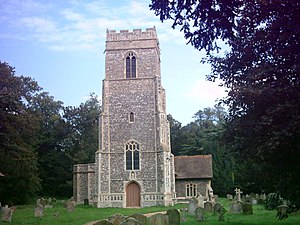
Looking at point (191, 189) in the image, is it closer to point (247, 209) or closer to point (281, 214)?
point (247, 209)

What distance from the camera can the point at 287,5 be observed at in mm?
9359

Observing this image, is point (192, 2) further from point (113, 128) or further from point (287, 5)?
point (113, 128)

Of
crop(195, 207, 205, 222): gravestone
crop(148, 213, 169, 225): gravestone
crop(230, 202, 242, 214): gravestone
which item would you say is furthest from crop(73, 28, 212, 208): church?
crop(148, 213, 169, 225): gravestone

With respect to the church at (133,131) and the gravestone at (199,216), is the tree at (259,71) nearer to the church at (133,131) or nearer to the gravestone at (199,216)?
the gravestone at (199,216)

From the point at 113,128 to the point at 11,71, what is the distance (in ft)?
32.5

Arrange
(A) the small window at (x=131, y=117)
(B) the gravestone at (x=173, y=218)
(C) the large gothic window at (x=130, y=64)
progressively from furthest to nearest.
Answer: (C) the large gothic window at (x=130, y=64)
(A) the small window at (x=131, y=117)
(B) the gravestone at (x=173, y=218)

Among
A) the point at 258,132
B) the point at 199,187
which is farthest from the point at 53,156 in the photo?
the point at 258,132

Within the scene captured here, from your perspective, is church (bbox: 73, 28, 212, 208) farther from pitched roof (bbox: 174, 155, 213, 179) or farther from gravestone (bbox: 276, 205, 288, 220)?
gravestone (bbox: 276, 205, 288, 220)

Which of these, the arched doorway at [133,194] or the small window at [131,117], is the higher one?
the small window at [131,117]

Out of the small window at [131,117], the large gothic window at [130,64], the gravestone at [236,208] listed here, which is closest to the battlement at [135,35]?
the large gothic window at [130,64]

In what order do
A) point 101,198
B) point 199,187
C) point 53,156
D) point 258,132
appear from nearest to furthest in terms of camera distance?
point 258,132 → point 101,198 → point 199,187 → point 53,156

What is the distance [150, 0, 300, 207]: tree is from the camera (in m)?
9.07

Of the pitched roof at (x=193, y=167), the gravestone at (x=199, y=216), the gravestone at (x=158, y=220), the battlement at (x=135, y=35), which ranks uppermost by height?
the battlement at (x=135, y=35)

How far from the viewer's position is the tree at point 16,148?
79.0ft
